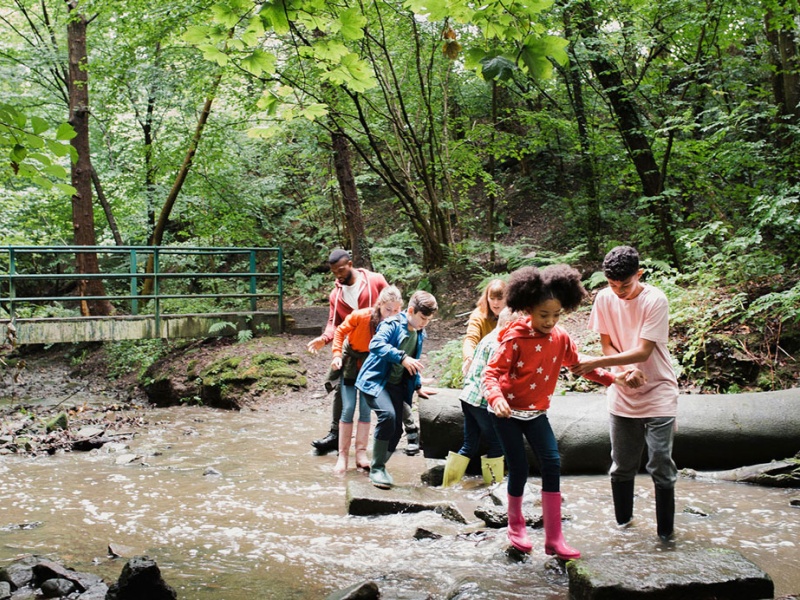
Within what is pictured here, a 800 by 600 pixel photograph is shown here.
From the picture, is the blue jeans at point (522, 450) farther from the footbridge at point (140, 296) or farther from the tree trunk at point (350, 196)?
the tree trunk at point (350, 196)

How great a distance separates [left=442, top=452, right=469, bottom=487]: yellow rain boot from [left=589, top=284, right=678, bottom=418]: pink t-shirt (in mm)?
1704

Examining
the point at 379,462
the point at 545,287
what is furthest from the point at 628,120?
the point at 545,287

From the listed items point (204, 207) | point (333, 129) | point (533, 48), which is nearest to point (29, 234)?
point (204, 207)

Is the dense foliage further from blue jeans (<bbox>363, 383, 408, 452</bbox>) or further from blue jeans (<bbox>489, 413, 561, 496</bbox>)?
blue jeans (<bbox>363, 383, 408, 452</bbox>)

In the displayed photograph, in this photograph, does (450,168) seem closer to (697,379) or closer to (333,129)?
(333,129)

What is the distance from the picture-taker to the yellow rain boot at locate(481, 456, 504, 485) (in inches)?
219

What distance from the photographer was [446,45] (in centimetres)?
425

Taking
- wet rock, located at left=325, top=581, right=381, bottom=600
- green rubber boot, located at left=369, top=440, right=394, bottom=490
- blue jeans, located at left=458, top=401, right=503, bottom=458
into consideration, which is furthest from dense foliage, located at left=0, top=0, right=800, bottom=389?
green rubber boot, located at left=369, top=440, right=394, bottom=490

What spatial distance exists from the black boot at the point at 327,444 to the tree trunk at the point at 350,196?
6.11 meters

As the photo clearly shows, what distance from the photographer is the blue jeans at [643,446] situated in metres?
4.02

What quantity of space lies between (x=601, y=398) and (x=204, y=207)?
13575 mm

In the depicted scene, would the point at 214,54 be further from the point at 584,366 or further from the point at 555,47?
the point at 584,366

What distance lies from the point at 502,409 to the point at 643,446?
3.89 feet

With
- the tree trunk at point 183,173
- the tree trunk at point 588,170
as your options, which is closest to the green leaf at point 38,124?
the tree trunk at point 588,170
